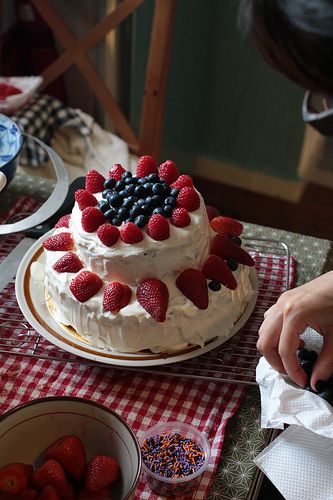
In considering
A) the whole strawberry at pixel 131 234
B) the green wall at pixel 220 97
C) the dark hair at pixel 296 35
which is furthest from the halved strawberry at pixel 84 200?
the green wall at pixel 220 97

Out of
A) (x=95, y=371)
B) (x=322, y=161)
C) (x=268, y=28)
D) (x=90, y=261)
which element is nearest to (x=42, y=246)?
(x=90, y=261)

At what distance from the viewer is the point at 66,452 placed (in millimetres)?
Answer: 949

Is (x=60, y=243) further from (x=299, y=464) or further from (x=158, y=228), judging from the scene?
(x=299, y=464)

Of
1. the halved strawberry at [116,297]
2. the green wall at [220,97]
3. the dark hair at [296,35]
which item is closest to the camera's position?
the dark hair at [296,35]

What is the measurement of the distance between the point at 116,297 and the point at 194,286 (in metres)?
0.13

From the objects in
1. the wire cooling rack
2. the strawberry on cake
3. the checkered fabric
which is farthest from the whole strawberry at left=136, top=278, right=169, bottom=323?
the checkered fabric

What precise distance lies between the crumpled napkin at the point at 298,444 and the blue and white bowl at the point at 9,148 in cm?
→ 73

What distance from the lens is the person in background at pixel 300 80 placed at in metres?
0.73

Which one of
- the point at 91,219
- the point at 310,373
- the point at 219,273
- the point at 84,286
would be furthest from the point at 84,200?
the point at 310,373

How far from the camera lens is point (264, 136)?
2.87 meters

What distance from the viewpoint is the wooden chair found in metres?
2.08

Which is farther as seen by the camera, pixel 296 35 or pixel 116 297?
pixel 116 297

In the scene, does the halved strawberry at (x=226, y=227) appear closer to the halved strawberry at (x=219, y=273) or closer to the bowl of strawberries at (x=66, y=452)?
the halved strawberry at (x=219, y=273)

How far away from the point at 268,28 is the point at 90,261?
558 millimetres
